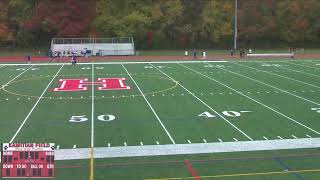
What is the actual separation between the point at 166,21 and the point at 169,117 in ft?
157

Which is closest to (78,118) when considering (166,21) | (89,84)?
(89,84)

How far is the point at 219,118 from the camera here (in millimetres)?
17328

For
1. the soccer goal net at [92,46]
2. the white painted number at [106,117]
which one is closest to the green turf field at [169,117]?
the white painted number at [106,117]

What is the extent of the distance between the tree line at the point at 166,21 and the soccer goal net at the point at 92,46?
3793 millimetres

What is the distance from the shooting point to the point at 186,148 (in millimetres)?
13383

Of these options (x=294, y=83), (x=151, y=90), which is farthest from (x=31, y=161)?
(x=294, y=83)

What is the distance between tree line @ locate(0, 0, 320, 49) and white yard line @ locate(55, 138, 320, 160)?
47.7m

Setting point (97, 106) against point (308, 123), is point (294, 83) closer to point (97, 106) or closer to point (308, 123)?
point (308, 123)

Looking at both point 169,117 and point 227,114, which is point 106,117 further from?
point 227,114

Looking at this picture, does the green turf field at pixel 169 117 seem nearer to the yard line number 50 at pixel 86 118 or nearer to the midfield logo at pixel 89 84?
the yard line number 50 at pixel 86 118

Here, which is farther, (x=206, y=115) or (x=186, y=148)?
(x=206, y=115)
